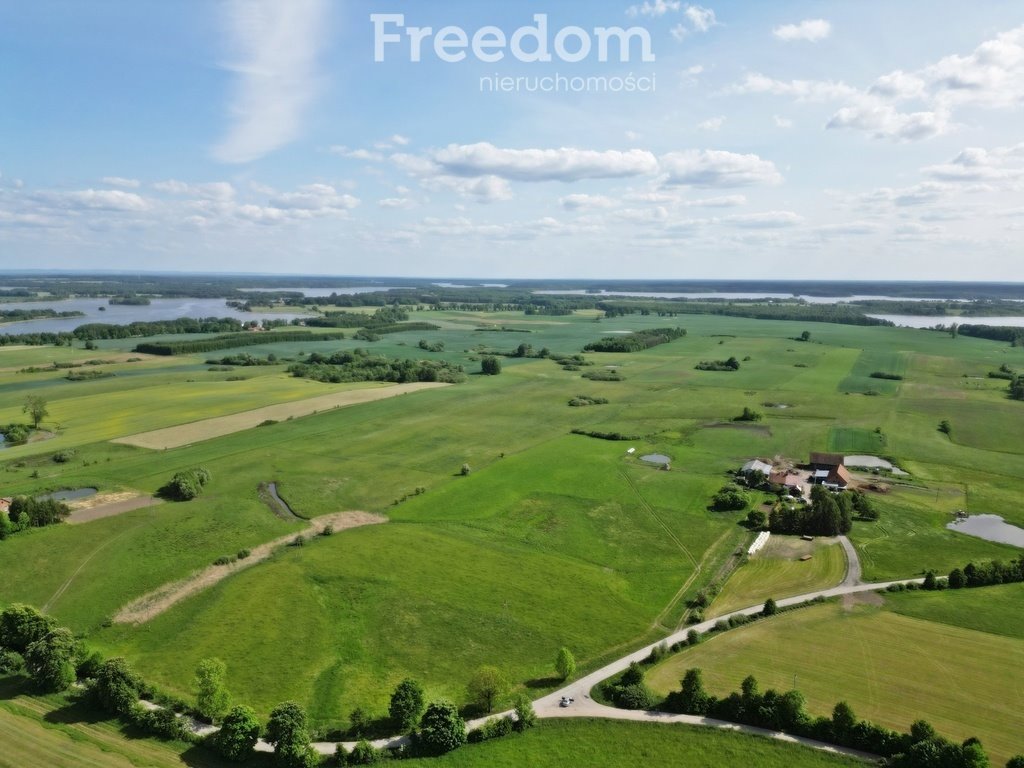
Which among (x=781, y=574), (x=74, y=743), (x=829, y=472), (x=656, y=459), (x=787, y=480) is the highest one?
(x=829, y=472)

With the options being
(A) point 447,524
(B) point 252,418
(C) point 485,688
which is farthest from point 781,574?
(B) point 252,418

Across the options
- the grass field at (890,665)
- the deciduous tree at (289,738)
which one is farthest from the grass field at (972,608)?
the deciduous tree at (289,738)

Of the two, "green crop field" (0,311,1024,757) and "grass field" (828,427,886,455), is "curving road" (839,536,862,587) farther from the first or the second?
"grass field" (828,427,886,455)

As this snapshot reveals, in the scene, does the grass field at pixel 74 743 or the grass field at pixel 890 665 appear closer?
the grass field at pixel 74 743

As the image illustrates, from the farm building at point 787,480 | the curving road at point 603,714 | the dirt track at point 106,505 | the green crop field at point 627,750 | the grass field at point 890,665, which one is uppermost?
the farm building at point 787,480

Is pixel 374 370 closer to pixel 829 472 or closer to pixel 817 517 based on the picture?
pixel 829 472

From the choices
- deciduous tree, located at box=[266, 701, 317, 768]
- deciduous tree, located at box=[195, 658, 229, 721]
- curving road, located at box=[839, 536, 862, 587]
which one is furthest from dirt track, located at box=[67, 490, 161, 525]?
curving road, located at box=[839, 536, 862, 587]

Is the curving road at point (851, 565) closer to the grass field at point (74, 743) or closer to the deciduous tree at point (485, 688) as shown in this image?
the deciduous tree at point (485, 688)
